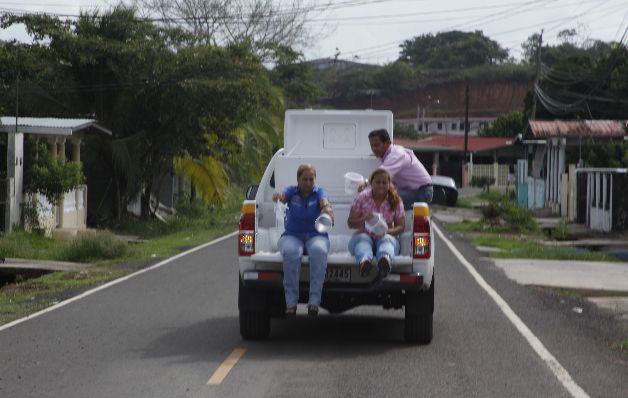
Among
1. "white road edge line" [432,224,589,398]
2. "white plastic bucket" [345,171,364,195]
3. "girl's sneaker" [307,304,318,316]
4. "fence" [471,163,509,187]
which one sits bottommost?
"white road edge line" [432,224,589,398]

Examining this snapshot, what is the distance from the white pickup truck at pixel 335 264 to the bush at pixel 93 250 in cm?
1128

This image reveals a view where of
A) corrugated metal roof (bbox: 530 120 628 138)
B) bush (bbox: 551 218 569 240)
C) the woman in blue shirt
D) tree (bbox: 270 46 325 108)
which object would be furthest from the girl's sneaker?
tree (bbox: 270 46 325 108)

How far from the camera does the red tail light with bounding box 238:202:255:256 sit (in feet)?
36.0

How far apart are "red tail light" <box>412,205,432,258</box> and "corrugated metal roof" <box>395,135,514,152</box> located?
63814 millimetres

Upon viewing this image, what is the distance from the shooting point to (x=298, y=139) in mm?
13781

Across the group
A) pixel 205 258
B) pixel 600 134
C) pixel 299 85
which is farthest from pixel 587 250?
pixel 299 85

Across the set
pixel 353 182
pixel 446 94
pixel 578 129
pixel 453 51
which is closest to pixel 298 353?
pixel 353 182

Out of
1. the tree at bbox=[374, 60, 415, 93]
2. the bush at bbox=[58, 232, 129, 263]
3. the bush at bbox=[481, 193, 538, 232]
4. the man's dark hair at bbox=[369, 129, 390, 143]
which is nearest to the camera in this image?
the man's dark hair at bbox=[369, 129, 390, 143]

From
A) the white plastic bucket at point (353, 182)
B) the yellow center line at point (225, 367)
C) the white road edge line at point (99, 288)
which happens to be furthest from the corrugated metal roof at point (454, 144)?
the yellow center line at point (225, 367)

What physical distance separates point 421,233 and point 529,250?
15988 millimetres

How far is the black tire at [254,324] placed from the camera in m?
11.4

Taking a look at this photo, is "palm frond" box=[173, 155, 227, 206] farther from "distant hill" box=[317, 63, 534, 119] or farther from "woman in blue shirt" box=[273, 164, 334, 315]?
"distant hill" box=[317, 63, 534, 119]

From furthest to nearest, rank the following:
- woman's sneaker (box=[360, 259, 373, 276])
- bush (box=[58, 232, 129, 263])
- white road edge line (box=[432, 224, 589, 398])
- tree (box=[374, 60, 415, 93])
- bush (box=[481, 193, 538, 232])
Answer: tree (box=[374, 60, 415, 93]) → bush (box=[481, 193, 538, 232]) → bush (box=[58, 232, 129, 263]) → woman's sneaker (box=[360, 259, 373, 276]) → white road edge line (box=[432, 224, 589, 398])

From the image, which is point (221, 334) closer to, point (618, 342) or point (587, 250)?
point (618, 342)
